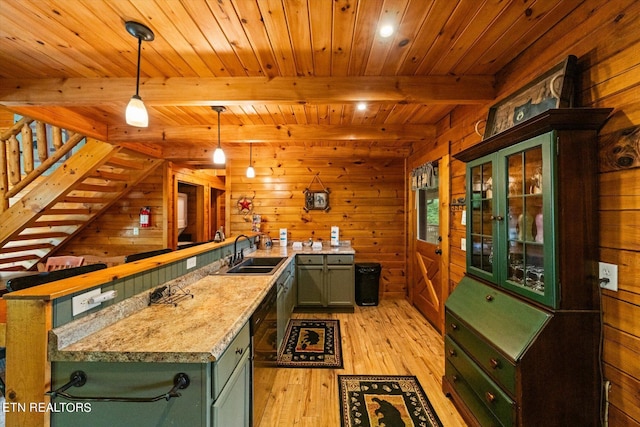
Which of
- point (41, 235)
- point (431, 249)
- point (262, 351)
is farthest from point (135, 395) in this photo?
point (41, 235)

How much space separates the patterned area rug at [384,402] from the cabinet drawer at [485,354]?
0.60 m

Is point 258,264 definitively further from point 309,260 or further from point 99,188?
point 99,188

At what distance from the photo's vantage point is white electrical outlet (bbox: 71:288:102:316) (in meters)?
1.24

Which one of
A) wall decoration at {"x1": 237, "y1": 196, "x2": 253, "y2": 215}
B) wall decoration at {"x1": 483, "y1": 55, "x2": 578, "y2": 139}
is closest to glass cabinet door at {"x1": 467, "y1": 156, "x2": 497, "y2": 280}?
wall decoration at {"x1": 483, "y1": 55, "x2": 578, "y2": 139}

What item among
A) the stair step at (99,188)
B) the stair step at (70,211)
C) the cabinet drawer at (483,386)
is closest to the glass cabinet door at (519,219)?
the cabinet drawer at (483,386)

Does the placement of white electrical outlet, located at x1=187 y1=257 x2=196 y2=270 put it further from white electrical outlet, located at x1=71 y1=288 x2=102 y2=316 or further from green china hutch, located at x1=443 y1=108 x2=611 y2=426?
green china hutch, located at x1=443 y1=108 x2=611 y2=426

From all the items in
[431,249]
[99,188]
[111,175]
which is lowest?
[431,249]

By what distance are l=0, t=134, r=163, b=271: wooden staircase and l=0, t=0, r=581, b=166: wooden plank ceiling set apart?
2.79 ft

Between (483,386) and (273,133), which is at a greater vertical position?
(273,133)

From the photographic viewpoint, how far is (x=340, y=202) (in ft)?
15.8

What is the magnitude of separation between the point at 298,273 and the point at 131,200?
10.6 ft

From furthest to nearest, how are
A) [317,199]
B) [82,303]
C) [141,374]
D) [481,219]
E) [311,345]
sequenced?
1. [317,199]
2. [311,345]
3. [481,219]
4. [82,303]
5. [141,374]

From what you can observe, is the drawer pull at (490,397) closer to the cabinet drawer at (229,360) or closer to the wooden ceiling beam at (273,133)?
the cabinet drawer at (229,360)

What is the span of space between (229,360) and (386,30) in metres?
2.09
